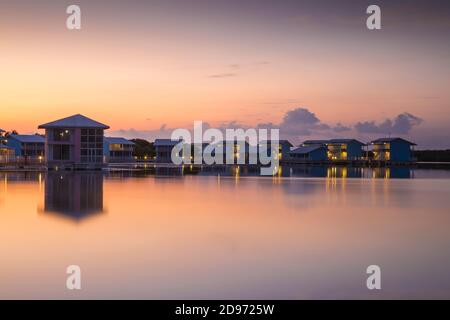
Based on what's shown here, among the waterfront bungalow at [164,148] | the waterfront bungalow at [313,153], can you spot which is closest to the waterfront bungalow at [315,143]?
the waterfront bungalow at [313,153]

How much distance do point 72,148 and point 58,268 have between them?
48.4 metres

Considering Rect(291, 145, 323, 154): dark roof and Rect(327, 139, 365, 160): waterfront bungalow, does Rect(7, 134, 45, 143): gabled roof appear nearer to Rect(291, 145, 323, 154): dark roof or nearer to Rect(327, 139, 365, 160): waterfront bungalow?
Rect(291, 145, 323, 154): dark roof

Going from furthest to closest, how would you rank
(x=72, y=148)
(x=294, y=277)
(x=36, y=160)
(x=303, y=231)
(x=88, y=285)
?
(x=36, y=160) < (x=72, y=148) < (x=303, y=231) < (x=294, y=277) < (x=88, y=285)

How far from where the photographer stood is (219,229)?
18.7m

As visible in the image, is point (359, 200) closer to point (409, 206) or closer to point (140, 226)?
point (409, 206)

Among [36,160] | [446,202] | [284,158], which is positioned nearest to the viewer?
[446,202]

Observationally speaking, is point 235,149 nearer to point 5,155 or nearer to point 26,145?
point 26,145

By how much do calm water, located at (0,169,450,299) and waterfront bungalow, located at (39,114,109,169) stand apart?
31659 millimetres

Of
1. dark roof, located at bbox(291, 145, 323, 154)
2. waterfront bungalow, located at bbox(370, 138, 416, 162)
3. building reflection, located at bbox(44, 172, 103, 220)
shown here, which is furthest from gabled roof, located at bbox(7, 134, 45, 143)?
building reflection, located at bbox(44, 172, 103, 220)

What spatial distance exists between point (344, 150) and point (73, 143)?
73.7m

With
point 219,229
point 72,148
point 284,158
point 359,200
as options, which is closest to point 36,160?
point 72,148

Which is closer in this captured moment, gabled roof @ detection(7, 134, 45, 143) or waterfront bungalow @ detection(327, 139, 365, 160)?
gabled roof @ detection(7, 134, 45, 143)

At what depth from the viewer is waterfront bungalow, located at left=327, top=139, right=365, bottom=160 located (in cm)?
11781

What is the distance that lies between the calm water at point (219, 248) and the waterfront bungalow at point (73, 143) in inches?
1246
